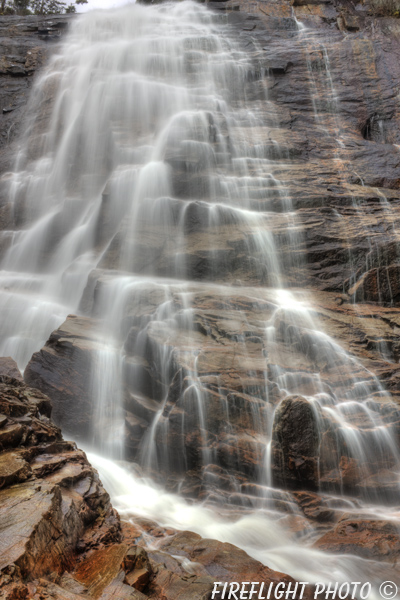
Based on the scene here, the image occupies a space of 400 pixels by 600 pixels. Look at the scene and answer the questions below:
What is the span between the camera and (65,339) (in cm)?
1038

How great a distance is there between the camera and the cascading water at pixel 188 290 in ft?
25.0

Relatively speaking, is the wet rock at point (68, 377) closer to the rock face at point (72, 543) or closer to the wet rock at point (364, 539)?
the rock face at point (72, 543)

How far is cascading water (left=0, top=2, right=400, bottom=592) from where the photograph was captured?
7.62 m

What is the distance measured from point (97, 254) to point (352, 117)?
13458mm

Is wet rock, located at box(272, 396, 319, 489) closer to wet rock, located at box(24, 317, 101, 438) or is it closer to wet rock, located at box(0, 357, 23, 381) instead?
wet rock, located at box(24, 317, 101, 438)

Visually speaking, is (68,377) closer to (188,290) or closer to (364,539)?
(188,290)

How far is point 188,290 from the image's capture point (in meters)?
11.5

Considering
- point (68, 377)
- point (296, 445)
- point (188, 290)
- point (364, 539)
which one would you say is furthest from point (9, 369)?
point (364, 539)

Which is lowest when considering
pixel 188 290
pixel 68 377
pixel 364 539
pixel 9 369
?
pixel 364 539

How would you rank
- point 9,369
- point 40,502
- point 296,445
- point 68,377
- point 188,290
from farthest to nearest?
point 188,290
point 68,377
point 9,369
point 296,445
point 40,502

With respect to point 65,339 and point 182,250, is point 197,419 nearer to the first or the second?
point 65,339

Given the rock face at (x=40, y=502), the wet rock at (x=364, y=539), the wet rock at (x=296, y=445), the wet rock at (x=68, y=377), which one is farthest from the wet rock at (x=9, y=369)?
the wet rock at (x=364, y=539)

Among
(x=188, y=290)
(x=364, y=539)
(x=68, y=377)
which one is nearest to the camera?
(x=364, y=539)

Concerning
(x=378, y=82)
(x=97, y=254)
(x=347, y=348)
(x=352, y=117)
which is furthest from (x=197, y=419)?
(x=378, y=82)
